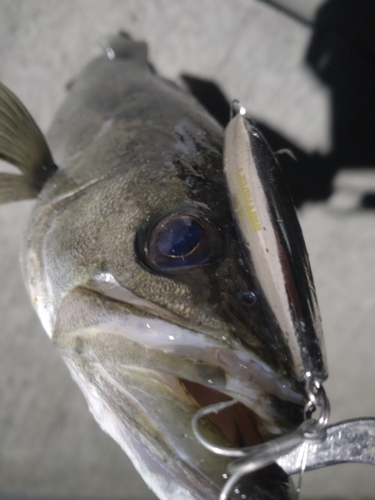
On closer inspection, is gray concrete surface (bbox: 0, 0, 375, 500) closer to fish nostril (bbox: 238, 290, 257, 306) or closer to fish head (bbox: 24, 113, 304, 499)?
fish head (bbox: 24, 113, 304, 499)

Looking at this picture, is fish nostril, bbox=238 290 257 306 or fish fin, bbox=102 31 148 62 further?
fish fin, bbox=102 31 148 62

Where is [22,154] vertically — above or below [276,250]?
above

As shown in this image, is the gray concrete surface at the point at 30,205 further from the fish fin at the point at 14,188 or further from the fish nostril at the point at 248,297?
the fish nostril at the point at 248,297

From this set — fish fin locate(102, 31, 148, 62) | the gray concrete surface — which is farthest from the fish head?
the gray concrete surface

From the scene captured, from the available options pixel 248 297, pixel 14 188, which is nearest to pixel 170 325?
pixel 248 297

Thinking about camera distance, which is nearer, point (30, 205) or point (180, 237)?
point (180, 237)

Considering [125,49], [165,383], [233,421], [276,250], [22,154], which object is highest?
[125,49]

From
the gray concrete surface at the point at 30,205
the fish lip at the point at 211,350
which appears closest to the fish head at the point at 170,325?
the fish lip at the point at 211,350

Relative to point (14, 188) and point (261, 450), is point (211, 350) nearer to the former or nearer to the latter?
point (261, 450)
